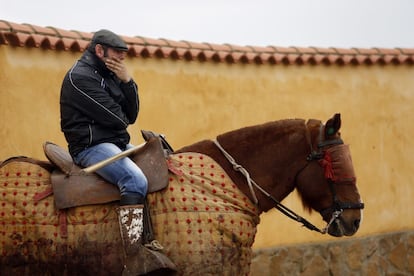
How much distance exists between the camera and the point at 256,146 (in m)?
6.53

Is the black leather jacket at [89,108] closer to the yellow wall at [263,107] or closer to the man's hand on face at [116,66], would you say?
the man's hand on face at [116,66]

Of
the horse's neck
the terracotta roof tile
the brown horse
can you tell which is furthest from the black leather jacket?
the terracotta roof tile

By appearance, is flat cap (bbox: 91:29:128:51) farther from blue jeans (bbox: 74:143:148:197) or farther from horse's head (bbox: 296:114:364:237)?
horse's head (bbox: 296:114:364:237)

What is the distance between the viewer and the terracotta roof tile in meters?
9.09

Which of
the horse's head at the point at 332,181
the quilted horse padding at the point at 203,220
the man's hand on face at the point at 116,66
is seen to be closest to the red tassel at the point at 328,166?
the horse's head at the point at 332,181

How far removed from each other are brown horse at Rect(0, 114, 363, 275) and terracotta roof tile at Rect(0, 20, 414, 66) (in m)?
2.97

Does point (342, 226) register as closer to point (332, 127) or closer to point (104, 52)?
point (332, 127)

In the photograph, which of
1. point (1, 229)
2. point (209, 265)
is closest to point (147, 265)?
point (209, 265)

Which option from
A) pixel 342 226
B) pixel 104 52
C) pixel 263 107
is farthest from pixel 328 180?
pixel 263 107

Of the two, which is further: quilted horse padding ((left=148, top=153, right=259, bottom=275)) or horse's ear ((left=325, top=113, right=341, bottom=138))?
horse's ear ((left=325, top=113, right=341, bottom=138))

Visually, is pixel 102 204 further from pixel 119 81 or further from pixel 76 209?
pixel 119 81

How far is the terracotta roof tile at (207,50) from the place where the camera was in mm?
9094

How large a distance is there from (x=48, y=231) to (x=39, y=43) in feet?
11.2

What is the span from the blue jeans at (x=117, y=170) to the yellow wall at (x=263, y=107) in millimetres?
2916
